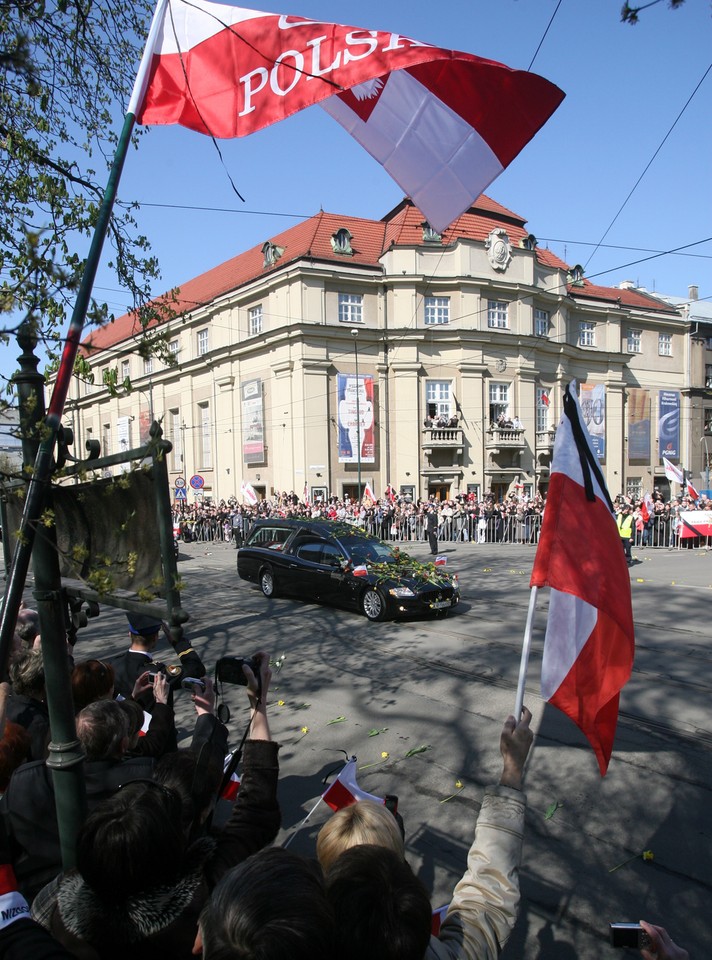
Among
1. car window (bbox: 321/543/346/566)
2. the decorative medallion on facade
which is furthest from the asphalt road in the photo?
the decorative medallion on facade

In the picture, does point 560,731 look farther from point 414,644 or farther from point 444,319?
point 444,319

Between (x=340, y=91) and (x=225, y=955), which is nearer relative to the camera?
(x=225, y=955)

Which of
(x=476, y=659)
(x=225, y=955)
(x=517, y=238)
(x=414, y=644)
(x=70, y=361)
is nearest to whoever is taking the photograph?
(x=225, y=955)

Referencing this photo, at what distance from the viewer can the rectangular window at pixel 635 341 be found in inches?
1987

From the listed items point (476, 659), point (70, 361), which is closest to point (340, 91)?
point (70, 361)

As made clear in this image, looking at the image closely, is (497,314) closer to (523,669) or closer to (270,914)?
(523,669)

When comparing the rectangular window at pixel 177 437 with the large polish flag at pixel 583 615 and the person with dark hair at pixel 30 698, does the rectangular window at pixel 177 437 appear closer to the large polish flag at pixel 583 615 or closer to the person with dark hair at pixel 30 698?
the person with dark hair at pixel 30 698

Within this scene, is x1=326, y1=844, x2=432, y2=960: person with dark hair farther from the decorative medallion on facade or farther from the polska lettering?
the decorative medallion on facade

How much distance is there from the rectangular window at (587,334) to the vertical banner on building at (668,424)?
26.2ft

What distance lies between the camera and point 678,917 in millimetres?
3580

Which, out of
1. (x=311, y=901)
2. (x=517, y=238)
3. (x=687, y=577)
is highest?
(x=517, y=238)

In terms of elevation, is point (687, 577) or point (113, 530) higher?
point (113, 530)

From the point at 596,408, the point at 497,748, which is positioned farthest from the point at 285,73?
the point at 596,408

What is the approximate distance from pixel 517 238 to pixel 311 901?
45.0 m
